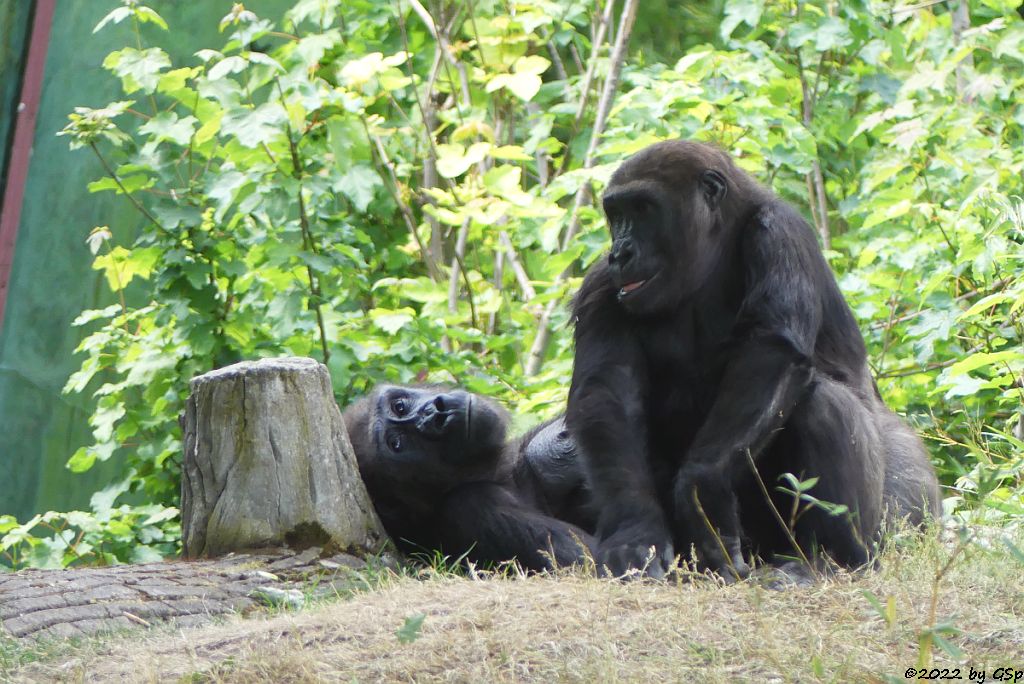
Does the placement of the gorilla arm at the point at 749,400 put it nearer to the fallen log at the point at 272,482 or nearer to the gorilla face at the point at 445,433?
the gorilla face at the point at 445,433

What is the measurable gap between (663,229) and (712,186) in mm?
244

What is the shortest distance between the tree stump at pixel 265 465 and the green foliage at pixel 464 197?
1.59m

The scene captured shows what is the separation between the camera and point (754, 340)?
165 inches

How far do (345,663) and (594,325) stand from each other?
1851 mm

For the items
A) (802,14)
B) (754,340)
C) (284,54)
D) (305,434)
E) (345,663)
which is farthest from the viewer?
(802,14)

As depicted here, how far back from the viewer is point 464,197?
26.0 ft

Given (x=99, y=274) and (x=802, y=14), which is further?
(x=802, y=14)

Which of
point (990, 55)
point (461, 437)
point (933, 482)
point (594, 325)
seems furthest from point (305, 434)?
point (990, 55)

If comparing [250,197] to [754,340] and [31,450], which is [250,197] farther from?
[754,340]

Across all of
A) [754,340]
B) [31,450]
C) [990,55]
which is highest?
[990,55]

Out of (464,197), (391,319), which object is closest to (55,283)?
(391,319)

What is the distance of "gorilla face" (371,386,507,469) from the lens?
512 cm

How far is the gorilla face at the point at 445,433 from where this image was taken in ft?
16.8

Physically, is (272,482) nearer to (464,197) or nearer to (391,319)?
(391,319)
